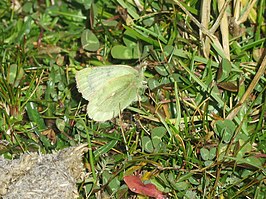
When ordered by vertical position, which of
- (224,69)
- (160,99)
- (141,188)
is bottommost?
(141,188)

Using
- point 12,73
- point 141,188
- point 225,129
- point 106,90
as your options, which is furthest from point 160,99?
point 12,73

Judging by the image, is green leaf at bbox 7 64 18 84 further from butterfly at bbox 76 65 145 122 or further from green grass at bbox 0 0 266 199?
butterfly at bbox 76 65 145 122

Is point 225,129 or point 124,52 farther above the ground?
point 124,52

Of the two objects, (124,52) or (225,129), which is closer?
(225,129)

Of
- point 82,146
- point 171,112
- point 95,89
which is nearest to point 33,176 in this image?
point 82,146

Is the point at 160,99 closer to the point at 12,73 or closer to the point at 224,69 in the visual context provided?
the point at 224,69

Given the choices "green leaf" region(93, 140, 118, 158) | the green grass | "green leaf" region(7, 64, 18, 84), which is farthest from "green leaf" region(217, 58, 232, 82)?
"green leaf" region(7, 64, 18, 84)

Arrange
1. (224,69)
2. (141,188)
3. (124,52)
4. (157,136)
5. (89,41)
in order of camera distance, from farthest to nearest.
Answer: (89,41), (124,52), (224,69), (157,136), (141,188)
